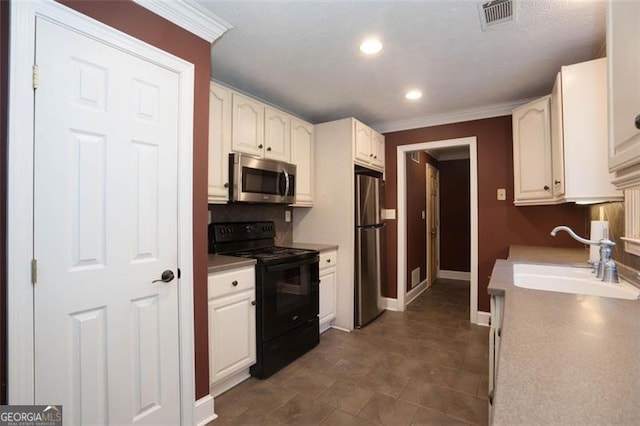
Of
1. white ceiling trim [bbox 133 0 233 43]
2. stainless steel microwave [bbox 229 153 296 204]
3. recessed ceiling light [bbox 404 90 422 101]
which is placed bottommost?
stainless steel microwave [bbox 229 153 296 204]

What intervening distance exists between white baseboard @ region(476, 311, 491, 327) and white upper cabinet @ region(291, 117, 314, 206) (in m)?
2.19

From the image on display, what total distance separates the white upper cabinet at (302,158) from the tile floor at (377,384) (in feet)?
4.69

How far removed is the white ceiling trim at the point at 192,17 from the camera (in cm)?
154

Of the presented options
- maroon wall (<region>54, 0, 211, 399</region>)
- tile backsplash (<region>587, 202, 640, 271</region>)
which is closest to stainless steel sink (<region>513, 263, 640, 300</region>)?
tile backsplash (<region>587, 202, 640, 271</region>)

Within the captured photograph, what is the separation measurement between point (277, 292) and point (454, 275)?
4.38 metres

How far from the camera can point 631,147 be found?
882mm

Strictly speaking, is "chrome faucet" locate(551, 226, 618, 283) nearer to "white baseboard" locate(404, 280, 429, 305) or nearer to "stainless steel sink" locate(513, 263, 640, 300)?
"stainless steel sink" locate(513, 263, 640, 300)

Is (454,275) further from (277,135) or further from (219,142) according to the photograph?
(219,142)

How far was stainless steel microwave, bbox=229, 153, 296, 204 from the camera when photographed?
7.79 feet

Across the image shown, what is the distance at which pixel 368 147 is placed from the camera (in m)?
3.44

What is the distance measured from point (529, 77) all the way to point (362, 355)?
2666 mm

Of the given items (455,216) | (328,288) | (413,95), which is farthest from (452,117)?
(455,216)

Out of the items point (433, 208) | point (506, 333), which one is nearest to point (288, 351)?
point (506, 333)

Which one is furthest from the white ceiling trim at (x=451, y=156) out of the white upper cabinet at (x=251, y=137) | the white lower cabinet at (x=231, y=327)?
the white lower cabinet at (x=231, y=327)
